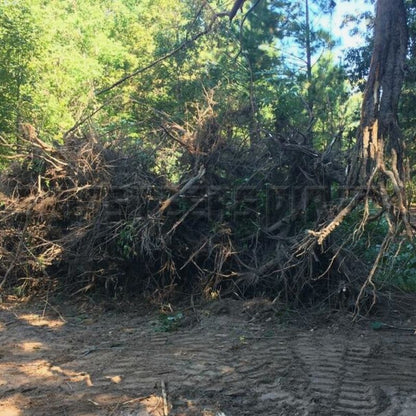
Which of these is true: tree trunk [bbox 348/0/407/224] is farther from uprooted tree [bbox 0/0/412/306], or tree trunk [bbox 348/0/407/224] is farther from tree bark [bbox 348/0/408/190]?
uprooted tree [bbox 0/0/412/306]

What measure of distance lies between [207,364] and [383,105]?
372cm

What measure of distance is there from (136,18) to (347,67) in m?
10.7

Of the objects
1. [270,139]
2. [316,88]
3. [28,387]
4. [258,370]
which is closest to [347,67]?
[316,88]

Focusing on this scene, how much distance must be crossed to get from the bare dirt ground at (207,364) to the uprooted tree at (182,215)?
63cm

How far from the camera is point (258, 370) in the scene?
4.43 m

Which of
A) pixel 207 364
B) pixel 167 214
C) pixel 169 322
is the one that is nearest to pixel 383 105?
pixel 167 214

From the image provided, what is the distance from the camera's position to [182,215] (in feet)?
23.3

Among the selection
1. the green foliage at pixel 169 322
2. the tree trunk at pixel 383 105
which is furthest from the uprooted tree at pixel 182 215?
the tree trunk at pixel 383 105

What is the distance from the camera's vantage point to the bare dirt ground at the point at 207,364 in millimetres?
3746

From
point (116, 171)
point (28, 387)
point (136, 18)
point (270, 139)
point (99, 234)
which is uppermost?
point (136, 18)

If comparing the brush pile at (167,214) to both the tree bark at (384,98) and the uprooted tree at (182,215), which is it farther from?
the tree bark at (384,98)

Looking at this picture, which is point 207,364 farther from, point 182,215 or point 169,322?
point 182,215

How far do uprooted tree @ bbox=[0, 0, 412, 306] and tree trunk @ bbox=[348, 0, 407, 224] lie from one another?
2.90ft

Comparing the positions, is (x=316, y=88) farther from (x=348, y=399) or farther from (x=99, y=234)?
(x=348, y=399)
